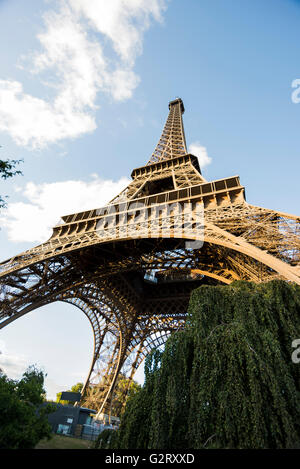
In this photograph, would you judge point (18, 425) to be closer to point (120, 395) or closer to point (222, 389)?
point (222, 389)

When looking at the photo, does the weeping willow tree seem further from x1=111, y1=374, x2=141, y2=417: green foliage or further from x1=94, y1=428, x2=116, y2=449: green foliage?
x1=111, y1=374, x2=141, y2=417: green foliage

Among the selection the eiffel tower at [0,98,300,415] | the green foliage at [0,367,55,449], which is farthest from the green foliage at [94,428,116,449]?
the eiffel tower at [0,98,300,415]

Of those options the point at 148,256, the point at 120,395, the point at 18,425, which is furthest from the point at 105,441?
the point at 120,395

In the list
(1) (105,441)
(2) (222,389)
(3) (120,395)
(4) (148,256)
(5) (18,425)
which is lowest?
(1) (105,441)

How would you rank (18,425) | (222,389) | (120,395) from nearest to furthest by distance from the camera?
(222,389), (18,425), (120,395)
